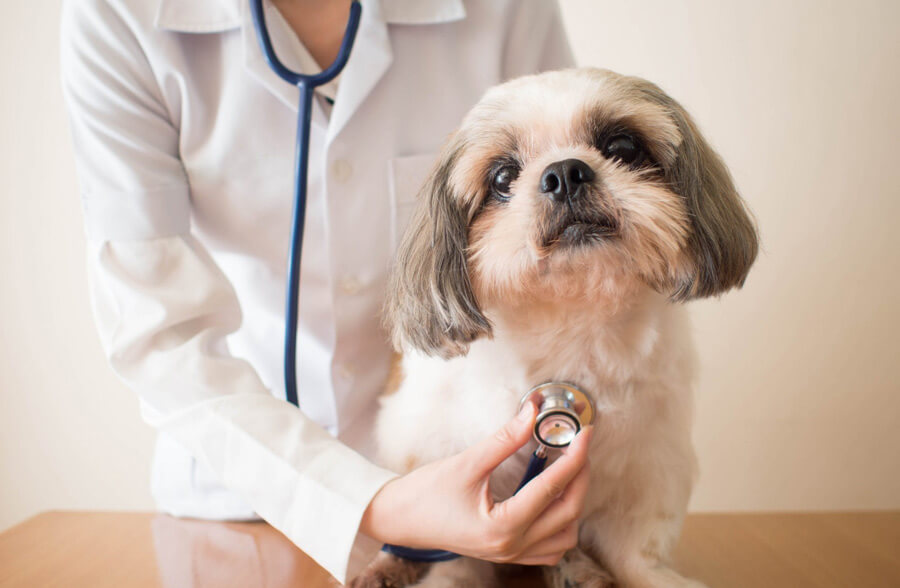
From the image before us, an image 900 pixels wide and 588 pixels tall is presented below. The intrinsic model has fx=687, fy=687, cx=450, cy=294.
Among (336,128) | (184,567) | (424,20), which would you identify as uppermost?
(424,20)

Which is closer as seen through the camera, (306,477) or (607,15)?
(306,477)

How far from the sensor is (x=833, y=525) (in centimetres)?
111

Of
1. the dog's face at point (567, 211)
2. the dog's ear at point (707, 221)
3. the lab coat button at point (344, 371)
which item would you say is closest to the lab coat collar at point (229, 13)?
the dog's face at point (567, 211)

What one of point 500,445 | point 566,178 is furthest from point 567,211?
point 500,445

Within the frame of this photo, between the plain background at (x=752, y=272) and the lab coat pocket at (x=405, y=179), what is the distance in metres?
1.18

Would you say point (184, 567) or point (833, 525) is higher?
point (833, 525)

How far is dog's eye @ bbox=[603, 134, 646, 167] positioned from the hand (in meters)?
0.33

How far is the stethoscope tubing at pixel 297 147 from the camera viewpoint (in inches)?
40.5

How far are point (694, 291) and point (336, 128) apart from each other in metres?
0.63

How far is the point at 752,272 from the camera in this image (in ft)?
7.39

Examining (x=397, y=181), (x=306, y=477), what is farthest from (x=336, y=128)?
(x=306, y=477)

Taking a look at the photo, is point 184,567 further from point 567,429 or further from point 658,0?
point 658,0

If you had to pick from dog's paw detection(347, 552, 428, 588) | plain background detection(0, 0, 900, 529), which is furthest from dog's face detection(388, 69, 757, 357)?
plain background detection(0, 0, 900, 529)

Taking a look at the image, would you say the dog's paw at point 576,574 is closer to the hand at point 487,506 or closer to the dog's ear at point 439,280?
the hand at point 487,506
